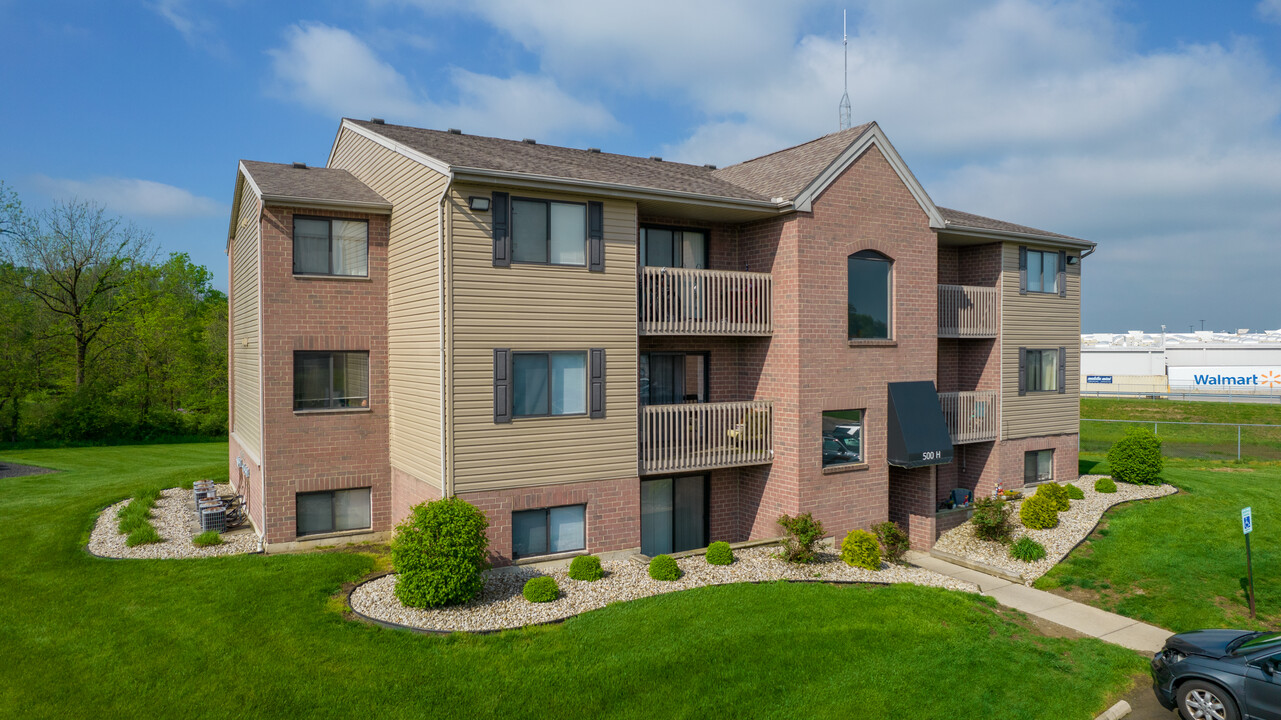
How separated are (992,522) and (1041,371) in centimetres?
788

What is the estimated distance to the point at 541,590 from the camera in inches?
489

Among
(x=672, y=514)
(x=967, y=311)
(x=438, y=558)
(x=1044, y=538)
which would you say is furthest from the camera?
(x=967, y=311)

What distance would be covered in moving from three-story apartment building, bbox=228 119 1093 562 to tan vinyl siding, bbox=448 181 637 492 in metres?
0.04

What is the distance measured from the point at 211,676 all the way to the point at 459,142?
39.8 ft

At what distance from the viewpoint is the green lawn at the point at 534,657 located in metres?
9.11

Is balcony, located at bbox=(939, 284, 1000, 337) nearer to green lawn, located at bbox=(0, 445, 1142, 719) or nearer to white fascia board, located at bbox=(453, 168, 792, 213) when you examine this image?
white fascia board, located at bbox=(453, 168, 792, 213)

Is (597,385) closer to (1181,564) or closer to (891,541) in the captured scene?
(891,541)

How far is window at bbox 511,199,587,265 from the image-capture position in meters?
13.9

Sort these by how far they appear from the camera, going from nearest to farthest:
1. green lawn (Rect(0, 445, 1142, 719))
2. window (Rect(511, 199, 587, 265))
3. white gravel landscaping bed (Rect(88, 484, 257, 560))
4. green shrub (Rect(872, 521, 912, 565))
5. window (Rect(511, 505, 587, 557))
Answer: green lawn (Rect(0, 445, 1142, 719)) → window (Rect(511, 199, 587, 265)) → window (Rect(511, 505, 587, 557)) → white gravel landscaping bed (Rect(88, 484, 257, 560)) → green shrub (Rect(872, 521, 912, 565))

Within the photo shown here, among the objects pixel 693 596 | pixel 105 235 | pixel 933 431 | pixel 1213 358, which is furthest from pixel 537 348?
pixel 1213 358

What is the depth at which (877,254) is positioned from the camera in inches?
693

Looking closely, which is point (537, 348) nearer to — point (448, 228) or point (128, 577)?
point (448, 228)

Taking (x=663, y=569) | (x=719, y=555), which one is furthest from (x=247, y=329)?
(x=719, y=555)

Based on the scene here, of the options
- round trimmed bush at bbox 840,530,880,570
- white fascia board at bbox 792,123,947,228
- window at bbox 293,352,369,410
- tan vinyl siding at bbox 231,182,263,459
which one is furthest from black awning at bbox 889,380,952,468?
tan vinyl siding at bbox 231,182,263,459
